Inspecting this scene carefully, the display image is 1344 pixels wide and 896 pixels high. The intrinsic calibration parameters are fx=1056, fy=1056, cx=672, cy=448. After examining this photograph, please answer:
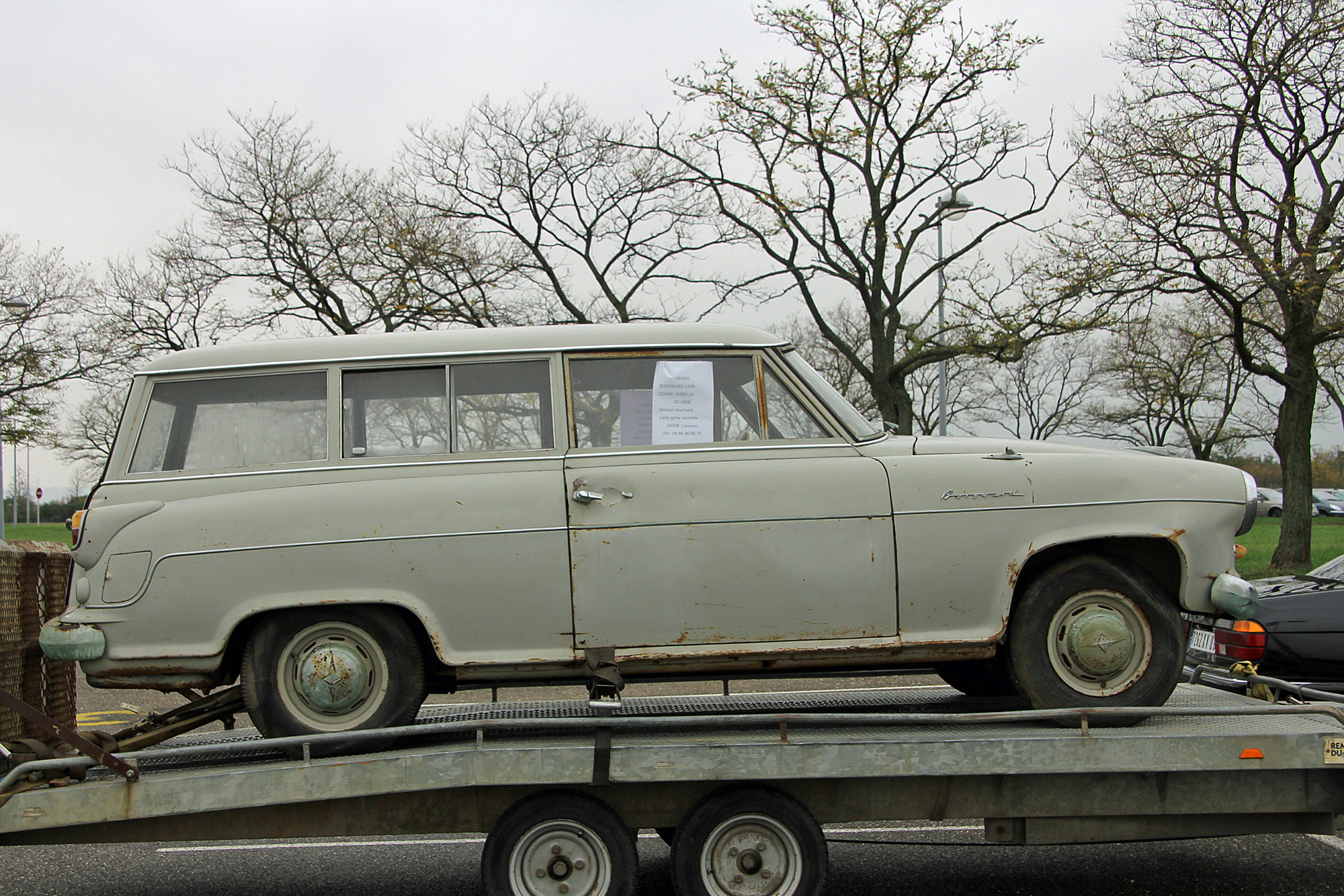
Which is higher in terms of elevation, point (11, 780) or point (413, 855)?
point (11, 780)

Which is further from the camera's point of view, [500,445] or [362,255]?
[362,255]

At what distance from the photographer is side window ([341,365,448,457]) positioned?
4.55 metres

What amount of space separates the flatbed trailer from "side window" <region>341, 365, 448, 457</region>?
4.02 ft

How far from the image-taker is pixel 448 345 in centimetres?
464

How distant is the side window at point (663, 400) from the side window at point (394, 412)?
0.59 metres

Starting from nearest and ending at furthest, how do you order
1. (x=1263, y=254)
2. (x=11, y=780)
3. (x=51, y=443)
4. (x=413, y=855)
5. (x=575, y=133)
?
(x=11, y=780), (x=413, y=855), (x=1263, y=254), (x=575, y=133), (x=51, y=443)

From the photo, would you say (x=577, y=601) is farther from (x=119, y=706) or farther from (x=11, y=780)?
(x=119, y=706)

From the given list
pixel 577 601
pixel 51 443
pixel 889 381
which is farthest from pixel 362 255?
pixel 577 601

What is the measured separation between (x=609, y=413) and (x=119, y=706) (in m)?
8.08

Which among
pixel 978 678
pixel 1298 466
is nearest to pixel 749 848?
pixel 978 678

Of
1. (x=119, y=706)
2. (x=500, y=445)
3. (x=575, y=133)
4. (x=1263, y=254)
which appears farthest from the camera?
(x=575, y=133)

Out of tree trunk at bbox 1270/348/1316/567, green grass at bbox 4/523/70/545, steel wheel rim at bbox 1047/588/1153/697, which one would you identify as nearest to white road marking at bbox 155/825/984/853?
steel wheel rim at bbox 1047/588/1153/697

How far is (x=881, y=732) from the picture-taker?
4.17 metres

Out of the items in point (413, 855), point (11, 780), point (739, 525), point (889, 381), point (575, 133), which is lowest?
point (413, 855)
